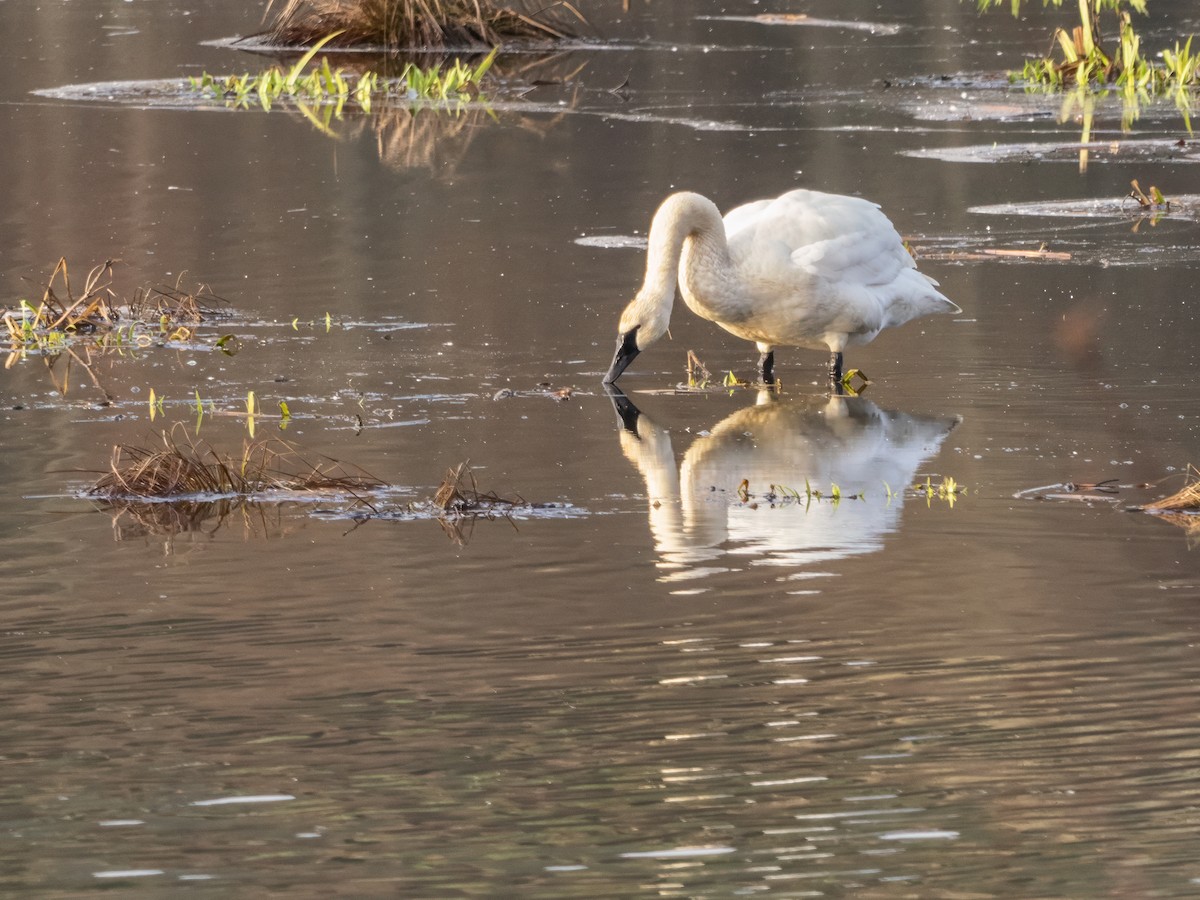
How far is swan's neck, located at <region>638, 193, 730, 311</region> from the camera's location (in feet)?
35.6

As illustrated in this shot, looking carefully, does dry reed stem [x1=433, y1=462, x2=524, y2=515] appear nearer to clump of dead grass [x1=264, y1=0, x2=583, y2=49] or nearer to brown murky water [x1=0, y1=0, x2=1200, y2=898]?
brown murky water [x1=0, y1=0, x2=1200, y2=898]

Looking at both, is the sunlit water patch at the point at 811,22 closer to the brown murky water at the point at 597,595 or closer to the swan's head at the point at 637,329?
the brown murky water at the point at 597,595

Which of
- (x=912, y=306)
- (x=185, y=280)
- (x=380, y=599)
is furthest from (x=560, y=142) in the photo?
(x=380, y=599)

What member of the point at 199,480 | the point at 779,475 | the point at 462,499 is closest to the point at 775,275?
the point at 779,475

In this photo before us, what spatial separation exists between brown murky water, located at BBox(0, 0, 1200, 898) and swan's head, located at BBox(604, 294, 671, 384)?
144 mm

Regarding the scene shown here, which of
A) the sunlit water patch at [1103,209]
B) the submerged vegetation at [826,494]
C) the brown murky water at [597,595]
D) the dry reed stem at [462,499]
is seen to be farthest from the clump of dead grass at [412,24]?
the dry reed stem at [462,499]

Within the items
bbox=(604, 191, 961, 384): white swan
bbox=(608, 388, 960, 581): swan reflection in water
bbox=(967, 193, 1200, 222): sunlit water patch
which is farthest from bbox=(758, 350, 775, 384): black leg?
bbox=(967, 193, 1200, 222): sunlit water patch

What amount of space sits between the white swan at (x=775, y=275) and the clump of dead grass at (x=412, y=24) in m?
18.2

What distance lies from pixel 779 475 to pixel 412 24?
68.8ft

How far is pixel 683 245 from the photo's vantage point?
11.1m

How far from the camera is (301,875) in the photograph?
487 cm

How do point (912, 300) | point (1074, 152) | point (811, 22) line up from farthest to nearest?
point (811, 22) → point (1074, 152) → point (912, 300)

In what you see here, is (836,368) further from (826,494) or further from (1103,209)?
(1103,209)

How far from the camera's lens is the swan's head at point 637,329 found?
36.1 feet
